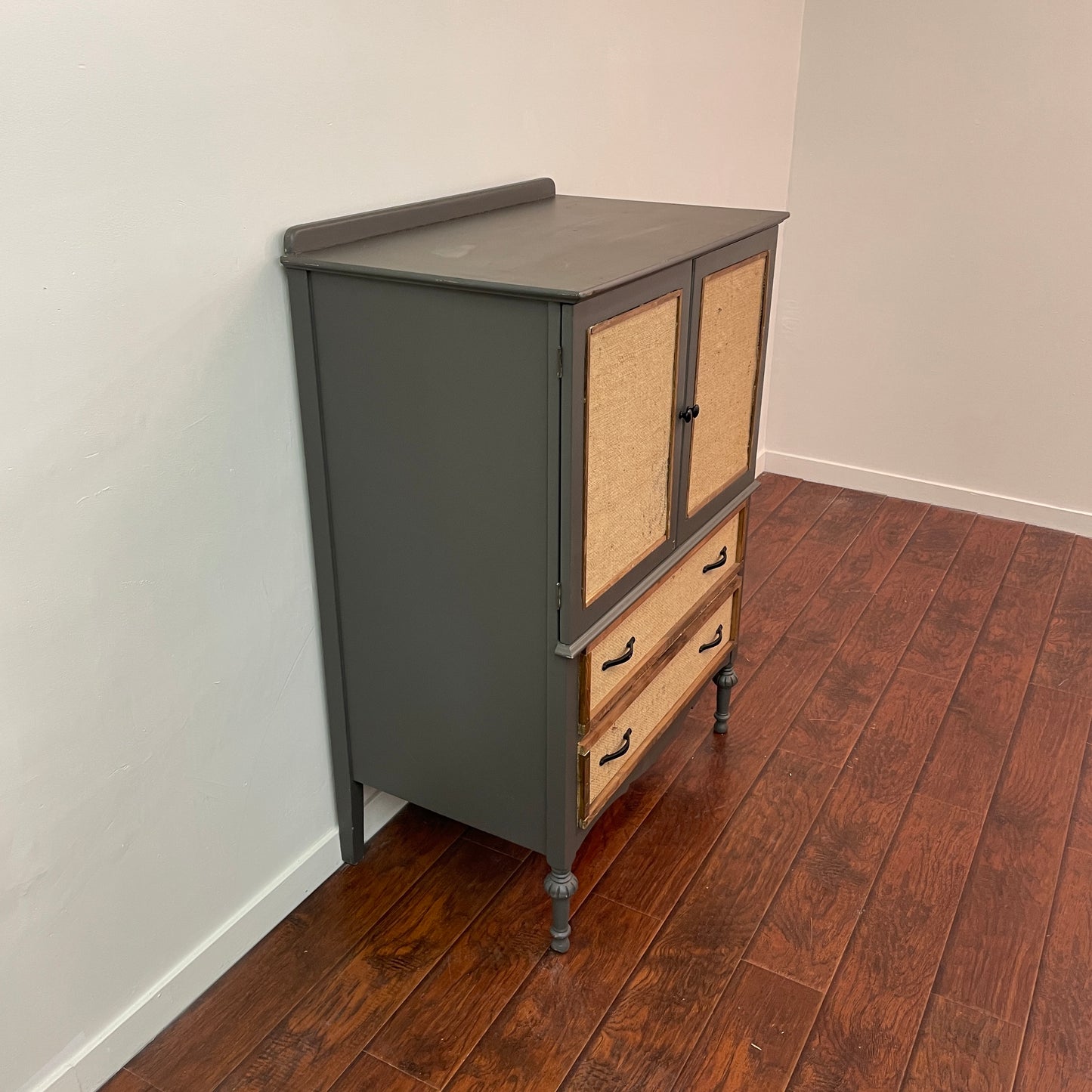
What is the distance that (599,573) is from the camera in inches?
60.9

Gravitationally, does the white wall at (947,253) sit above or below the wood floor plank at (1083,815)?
above

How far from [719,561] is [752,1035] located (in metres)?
0.82

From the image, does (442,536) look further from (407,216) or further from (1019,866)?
(1019,866)

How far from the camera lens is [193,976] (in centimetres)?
163

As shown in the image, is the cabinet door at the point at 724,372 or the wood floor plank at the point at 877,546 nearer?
the cabinet door at the point at 724,372

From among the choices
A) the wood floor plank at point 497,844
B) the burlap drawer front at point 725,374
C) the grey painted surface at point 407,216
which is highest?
the grey painted surface at point 407,216

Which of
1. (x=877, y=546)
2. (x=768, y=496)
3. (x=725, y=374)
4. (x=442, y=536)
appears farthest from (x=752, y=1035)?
(x=768, y=496)

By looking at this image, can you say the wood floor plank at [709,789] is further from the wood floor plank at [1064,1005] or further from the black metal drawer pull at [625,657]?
the wood floor plank at [1064,1005]

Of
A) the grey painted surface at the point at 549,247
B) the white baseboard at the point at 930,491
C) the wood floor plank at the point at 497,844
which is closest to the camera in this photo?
the grey painted surface at the point at 549,247

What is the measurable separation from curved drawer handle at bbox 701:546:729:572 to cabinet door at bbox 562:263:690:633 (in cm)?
27

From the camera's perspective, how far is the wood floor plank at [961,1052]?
151 centimetres

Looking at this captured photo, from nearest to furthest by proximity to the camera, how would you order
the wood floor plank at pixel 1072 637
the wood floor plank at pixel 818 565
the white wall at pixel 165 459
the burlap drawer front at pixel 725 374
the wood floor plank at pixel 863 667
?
the white wall at pixel 165 459 → the burlap drawer front at pixel 725 374 → the wood floor plank at pixel 863 667 → the wood floor plank at pixel 1072 637 → the wood floor plank at pixel 818 565

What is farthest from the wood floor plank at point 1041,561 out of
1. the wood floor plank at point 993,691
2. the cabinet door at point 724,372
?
the cabinet door at point 724,372

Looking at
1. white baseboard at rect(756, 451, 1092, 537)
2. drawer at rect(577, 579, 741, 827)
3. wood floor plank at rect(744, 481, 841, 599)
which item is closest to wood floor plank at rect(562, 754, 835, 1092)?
drawer at rect(577, 579, 741, 827)
